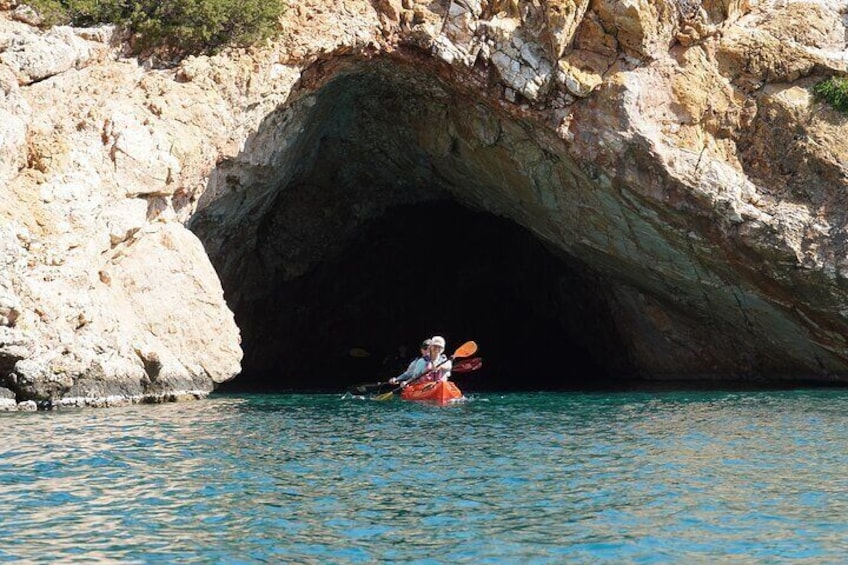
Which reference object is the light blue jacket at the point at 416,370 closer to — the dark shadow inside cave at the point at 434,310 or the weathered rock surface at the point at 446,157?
the weathered rock surface at the point at 446,157

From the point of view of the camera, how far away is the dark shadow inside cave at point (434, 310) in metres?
34.0

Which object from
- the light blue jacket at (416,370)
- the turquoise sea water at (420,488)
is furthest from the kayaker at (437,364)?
the turquoise sea water at (420,488)

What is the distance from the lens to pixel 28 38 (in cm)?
2097

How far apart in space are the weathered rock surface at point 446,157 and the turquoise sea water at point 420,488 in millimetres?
2446

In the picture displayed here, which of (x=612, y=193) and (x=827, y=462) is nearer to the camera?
(x=827, y=462)

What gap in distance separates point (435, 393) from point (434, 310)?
15.2 metres

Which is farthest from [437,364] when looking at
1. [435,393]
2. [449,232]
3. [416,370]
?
[449,232]

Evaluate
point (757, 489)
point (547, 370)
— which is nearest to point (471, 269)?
point (547, 370)

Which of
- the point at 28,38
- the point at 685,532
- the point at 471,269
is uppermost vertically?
the point at 28,38

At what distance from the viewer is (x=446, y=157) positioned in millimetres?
27547

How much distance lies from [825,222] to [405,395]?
32.5 feet

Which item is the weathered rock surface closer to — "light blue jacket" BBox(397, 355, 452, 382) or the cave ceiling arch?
the cave ceiling arch

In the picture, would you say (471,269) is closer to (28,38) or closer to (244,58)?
(244,58)

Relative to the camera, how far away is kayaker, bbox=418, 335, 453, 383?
79.9 ft
